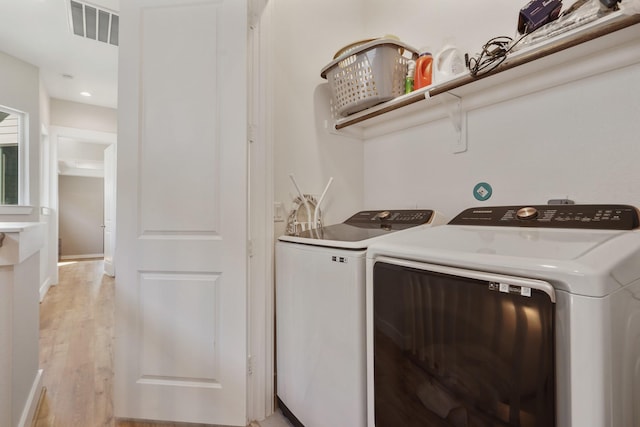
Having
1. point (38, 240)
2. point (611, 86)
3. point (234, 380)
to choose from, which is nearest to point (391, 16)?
point (611, 86)

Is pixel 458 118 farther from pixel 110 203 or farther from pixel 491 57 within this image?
pixel 110 203

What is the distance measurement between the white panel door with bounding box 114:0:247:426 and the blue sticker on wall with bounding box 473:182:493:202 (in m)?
1.19

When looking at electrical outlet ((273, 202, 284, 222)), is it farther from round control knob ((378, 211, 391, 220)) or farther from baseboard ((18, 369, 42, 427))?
baseboard ((18, 369, 42, 427))

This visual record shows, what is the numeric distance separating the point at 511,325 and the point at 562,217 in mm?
612

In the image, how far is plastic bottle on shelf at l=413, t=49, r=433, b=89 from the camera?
1.47 meters

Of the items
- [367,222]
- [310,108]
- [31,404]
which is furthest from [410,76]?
[31,404]

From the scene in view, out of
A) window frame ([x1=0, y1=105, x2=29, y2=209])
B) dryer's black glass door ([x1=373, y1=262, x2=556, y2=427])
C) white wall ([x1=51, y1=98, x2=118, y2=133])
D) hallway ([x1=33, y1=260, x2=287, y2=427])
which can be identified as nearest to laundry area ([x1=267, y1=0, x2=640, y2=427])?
dryer's black glass door ([x1=373, y1=262, x2=556, y2=427])

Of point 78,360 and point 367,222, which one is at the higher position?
point 367,222

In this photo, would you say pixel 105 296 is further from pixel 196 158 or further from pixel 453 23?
pixel 453 23

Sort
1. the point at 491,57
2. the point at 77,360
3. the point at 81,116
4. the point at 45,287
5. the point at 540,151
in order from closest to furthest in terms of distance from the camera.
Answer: the point at 491,57 → the point at 540,151 → the point at 77,360 → the point at 45,287 → the point at 81,116

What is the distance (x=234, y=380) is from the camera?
4.79 ft

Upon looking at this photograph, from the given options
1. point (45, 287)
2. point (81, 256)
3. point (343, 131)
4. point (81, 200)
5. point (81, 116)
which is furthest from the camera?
point (81, 200)

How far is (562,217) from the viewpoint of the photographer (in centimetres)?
102

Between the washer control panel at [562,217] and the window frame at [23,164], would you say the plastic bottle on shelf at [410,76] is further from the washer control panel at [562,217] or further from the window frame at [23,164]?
the window frame at [23,164]
